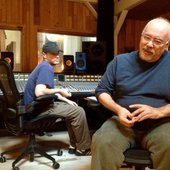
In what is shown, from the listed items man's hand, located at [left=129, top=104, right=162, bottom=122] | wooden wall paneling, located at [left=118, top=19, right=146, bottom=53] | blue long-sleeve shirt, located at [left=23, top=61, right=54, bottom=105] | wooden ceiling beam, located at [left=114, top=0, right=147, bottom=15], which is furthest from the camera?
wooden wall paneling, located at [left=118, top=19, right=146, bottom=53]

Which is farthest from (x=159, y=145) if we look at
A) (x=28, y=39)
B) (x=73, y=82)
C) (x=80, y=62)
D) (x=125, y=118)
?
(x=28, y=39)

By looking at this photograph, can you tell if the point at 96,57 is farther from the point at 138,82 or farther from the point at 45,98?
the point at 138,82

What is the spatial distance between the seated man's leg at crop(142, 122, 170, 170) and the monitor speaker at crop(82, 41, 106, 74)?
2.30m

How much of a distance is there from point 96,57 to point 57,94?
4.89ft

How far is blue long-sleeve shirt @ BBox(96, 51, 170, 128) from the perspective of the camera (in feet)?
5.69

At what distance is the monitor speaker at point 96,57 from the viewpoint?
3883mm

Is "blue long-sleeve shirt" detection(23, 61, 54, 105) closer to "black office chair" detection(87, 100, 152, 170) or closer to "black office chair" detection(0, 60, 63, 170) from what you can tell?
"black office chair" detection(0, 60, 63, 170)

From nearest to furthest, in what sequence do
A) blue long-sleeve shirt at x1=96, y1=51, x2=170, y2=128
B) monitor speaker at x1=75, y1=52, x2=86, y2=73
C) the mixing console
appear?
1. blue long-sleeve shirt at x1=96, y1=51, x2=170, y2=128
2. the mixing console
3. monitor speaker at x1=75, y1=52, x2=86, y2=73

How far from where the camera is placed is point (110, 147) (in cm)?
157

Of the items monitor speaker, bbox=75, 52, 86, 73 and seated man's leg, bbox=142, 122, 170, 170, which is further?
monitor speaker, bbox=75, 52, 86, 73

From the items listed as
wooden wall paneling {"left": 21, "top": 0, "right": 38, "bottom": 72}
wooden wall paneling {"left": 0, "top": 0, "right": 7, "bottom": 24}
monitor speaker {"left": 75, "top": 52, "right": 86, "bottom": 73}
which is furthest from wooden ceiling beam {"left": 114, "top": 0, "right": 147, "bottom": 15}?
wooden wall paneling {"left": 0, "top": 0, "right": 7, "bottom": 24}

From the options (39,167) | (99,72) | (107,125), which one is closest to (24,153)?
(39,167)

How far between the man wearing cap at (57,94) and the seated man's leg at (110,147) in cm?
97

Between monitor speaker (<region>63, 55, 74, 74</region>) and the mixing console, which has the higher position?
monitor speaker (<region>63, 55, 74, 74</region>)
